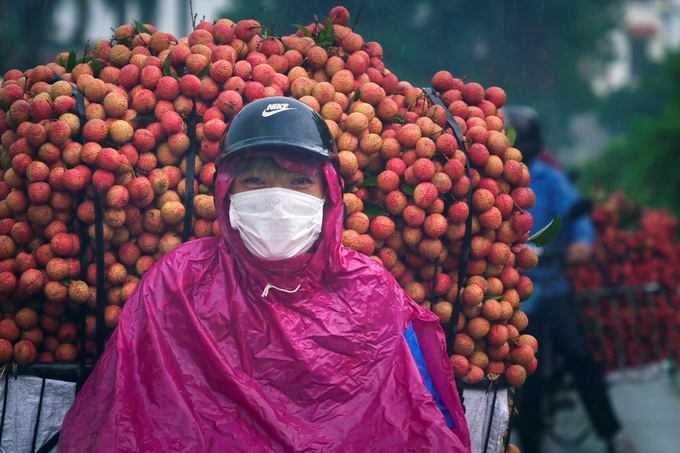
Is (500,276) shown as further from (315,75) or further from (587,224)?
(587,224)

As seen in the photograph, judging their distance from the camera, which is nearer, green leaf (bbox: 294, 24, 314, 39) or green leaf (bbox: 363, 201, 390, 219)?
green leaf (bbox: 363, 201, 390, 219)

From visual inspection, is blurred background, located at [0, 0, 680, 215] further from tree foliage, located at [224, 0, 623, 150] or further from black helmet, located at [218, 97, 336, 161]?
black helmet, located at [218, 97, 336, 161]

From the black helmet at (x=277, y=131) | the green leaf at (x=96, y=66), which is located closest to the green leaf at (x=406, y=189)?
the black helmet at (x=277, y=131)

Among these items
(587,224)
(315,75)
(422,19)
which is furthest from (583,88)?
(315,75)

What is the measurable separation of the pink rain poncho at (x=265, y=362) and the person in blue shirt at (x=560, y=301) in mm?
3106

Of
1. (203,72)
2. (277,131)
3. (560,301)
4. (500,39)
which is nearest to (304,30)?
(203,72)

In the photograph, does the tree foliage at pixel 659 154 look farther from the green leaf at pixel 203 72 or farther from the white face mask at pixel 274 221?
the white face mask at pixel 274 221

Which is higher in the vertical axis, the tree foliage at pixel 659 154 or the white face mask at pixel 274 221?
the tree foliage at pixel 659 154

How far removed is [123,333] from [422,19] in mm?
22646

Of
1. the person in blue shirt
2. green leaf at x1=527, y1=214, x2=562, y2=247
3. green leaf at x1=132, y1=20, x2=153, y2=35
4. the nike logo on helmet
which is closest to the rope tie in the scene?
the nike logo on helmet

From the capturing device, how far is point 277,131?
262cm

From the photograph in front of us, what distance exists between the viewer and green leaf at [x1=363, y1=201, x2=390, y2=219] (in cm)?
314

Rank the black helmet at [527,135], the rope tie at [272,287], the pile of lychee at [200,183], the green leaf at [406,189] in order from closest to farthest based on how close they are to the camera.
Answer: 1. the rope tie at [272,287]
2. the pile of lychee at [200,183]
3. the green leaf at [406,189]
4. the black helmet at [527,135]

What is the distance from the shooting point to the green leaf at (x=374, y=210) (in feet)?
10.3
